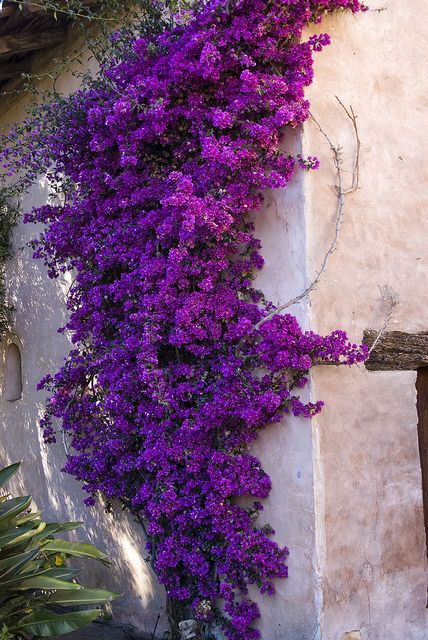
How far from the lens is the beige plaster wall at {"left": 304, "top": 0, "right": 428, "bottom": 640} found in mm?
4637

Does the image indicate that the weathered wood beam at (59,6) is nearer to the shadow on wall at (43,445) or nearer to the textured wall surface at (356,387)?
the shadow on wall at (43,445)

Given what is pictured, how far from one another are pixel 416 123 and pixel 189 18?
178cm

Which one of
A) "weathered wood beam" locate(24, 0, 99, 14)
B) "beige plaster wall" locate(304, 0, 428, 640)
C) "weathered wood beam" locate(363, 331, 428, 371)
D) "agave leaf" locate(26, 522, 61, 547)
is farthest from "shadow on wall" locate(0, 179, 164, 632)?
"weathered wood beam" locate(363, 331, 428, 371)

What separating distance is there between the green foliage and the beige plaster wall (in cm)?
147

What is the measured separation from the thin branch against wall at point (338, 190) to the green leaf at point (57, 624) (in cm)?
198

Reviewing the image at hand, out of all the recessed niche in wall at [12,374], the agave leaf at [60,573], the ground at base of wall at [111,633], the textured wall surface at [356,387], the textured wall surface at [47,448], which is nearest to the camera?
the textured wall surface at [356,387]

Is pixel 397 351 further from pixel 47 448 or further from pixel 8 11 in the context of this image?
pixel 8 11

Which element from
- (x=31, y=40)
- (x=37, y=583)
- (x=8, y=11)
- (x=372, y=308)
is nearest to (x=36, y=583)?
(x=37, y=583)

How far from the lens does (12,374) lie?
8031 mm

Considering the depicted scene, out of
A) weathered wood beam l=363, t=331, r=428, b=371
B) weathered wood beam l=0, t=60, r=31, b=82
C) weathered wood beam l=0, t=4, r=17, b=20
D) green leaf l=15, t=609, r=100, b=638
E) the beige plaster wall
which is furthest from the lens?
weathered wood beam l=0, t=60, r=31, b=82

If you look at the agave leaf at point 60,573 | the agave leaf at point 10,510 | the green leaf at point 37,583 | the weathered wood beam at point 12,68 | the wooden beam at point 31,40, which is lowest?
the green leaf at point 37,583

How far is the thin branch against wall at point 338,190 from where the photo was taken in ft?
15.2

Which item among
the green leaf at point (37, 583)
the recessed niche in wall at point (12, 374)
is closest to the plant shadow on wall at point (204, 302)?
the green leaf at point (37, 583)

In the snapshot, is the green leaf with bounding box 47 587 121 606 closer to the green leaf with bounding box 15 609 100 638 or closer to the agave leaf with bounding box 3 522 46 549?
the green leaf with bounding box 15 609 100 638
